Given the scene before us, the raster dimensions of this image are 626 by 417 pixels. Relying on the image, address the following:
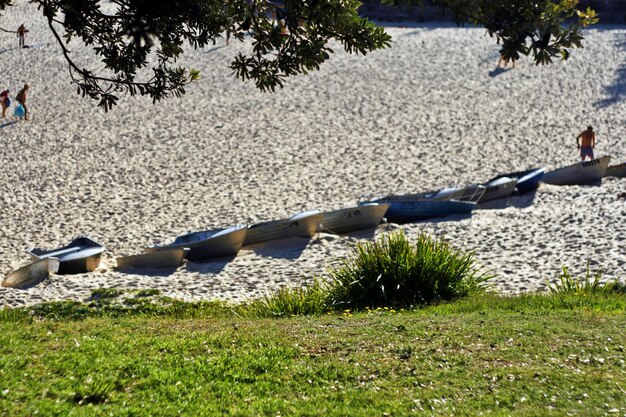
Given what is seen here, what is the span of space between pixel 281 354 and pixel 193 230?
12455 millimetres

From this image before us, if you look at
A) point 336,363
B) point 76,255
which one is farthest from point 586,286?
point 76,255

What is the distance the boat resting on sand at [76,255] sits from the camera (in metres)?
18.8

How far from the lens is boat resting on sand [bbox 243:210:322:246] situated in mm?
20859

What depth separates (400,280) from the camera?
1498 centimetres

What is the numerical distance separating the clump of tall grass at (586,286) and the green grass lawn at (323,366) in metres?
2.34

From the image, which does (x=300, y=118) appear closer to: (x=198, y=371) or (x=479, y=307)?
(x=479, y=307)

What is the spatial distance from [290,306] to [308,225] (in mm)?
6523

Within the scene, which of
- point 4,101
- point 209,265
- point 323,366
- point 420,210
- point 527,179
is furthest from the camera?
point 4,101

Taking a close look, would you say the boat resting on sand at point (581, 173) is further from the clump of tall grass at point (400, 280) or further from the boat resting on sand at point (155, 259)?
the clump of tall grass at point (400, 280)

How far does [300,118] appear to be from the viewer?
111ft

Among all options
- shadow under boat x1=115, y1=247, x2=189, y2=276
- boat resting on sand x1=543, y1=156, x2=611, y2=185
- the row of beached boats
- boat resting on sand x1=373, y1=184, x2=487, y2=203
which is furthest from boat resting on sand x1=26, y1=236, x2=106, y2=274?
boat resting on sand x1=543, y1=156, x2=611, y2=185

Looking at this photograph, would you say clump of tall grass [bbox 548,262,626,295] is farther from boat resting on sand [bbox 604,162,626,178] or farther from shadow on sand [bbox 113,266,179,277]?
boat resting on sand [bbox 604,162,626,178]

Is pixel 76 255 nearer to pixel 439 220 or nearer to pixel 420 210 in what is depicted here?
pixel 420 210

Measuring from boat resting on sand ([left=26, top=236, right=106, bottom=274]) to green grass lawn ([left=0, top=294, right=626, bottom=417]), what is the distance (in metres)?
6.32
